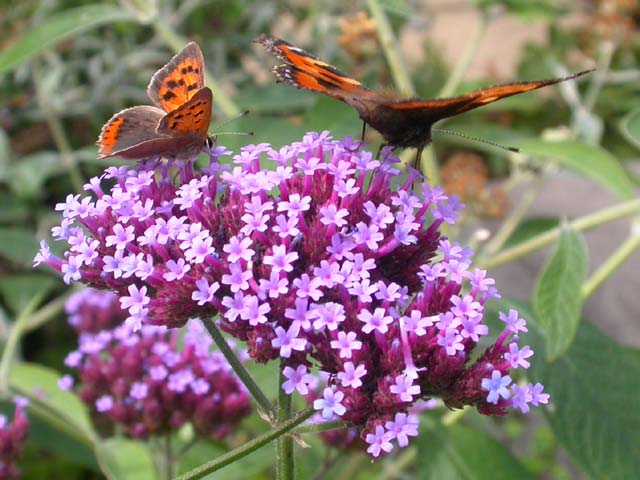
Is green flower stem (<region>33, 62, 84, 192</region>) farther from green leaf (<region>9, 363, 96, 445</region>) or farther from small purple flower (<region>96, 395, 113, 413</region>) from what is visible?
small purple flower (<region>96, 395, 113, 413</region>)

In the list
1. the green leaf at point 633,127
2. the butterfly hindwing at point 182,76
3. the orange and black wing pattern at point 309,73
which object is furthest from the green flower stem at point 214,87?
the green leaf at point 633,127

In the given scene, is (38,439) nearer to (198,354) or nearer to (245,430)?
(245,430)

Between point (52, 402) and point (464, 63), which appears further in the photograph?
point (464, 63)

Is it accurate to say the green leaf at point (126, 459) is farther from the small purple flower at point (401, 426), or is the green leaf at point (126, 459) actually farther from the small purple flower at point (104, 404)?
the small purple flower at point (401, 426)

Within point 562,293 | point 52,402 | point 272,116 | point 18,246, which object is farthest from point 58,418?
point 562,293

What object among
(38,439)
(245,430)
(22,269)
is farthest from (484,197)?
(22,269)

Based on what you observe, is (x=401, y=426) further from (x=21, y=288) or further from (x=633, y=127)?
(x=21, y=288)
